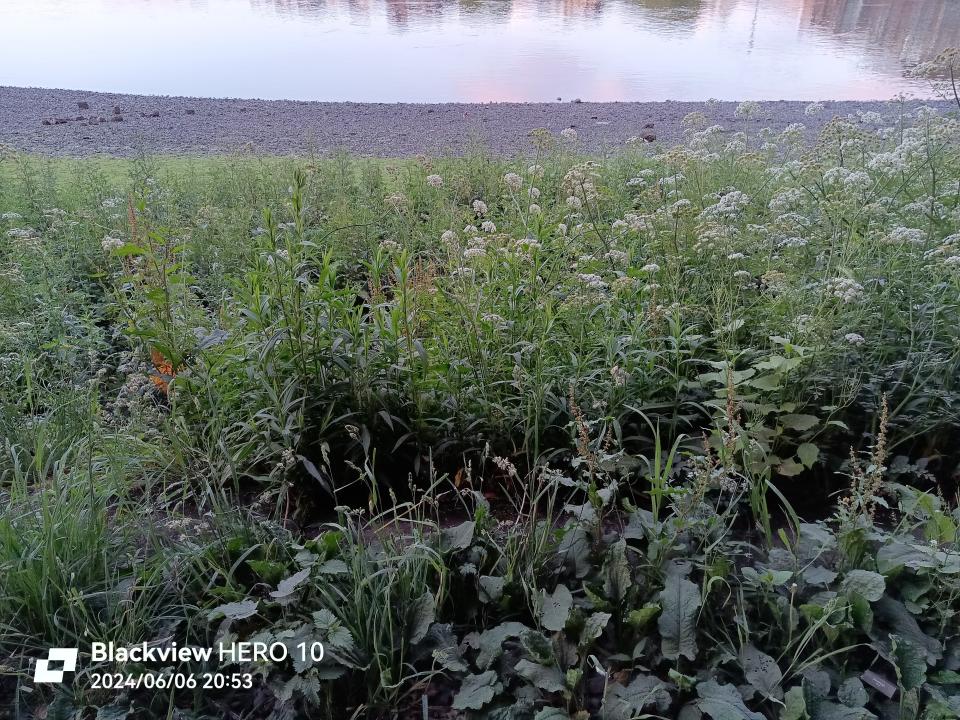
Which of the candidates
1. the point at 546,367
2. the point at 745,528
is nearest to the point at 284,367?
the point at 546,367

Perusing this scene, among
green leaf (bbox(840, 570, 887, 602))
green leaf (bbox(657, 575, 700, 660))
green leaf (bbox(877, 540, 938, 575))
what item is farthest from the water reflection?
green leaf (bbox(657, 575, 700, 660))

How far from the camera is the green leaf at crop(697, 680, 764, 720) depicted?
1648 mm

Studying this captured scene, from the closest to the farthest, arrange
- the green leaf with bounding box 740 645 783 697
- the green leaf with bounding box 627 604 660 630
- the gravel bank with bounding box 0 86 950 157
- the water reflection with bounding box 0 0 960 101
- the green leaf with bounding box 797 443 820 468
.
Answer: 1. the green leaf with bounding box 740 645 783 697
2. the green leaf with bounding box 627 604 660 630
3. the green leaf with bounding box 797 443 820 468
4. the gravel bank with bounding box 0 86 950 157
5. the water reflection with bounding box 0 0 960 101

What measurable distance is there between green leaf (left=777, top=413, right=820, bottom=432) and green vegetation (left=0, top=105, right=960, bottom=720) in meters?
0.01

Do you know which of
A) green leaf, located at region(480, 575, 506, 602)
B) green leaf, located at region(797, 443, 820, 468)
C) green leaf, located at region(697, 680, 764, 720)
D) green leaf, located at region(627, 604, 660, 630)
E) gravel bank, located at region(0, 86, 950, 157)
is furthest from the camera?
gravel bank, located at region(0, 86, 950, 157)

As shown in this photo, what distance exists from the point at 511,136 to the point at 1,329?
8.11 metres

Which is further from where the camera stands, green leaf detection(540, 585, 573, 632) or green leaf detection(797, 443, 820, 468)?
green leaf detection(797, 443, 820, 468)

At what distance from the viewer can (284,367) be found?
8.91 feet

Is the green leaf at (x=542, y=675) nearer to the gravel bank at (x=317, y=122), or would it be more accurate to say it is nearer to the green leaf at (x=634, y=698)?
the green leaf at (x=634, y=698)

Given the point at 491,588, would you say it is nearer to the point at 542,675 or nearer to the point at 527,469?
the point at 542,675

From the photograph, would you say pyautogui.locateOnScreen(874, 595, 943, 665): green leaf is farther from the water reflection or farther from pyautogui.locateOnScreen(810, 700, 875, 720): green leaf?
the water reflection

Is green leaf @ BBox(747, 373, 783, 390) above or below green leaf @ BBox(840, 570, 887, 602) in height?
above

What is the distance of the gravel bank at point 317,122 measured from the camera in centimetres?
958

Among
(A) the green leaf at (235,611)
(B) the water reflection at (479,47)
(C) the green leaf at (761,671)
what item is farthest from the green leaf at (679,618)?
(B) the water reflection at (479,47)
